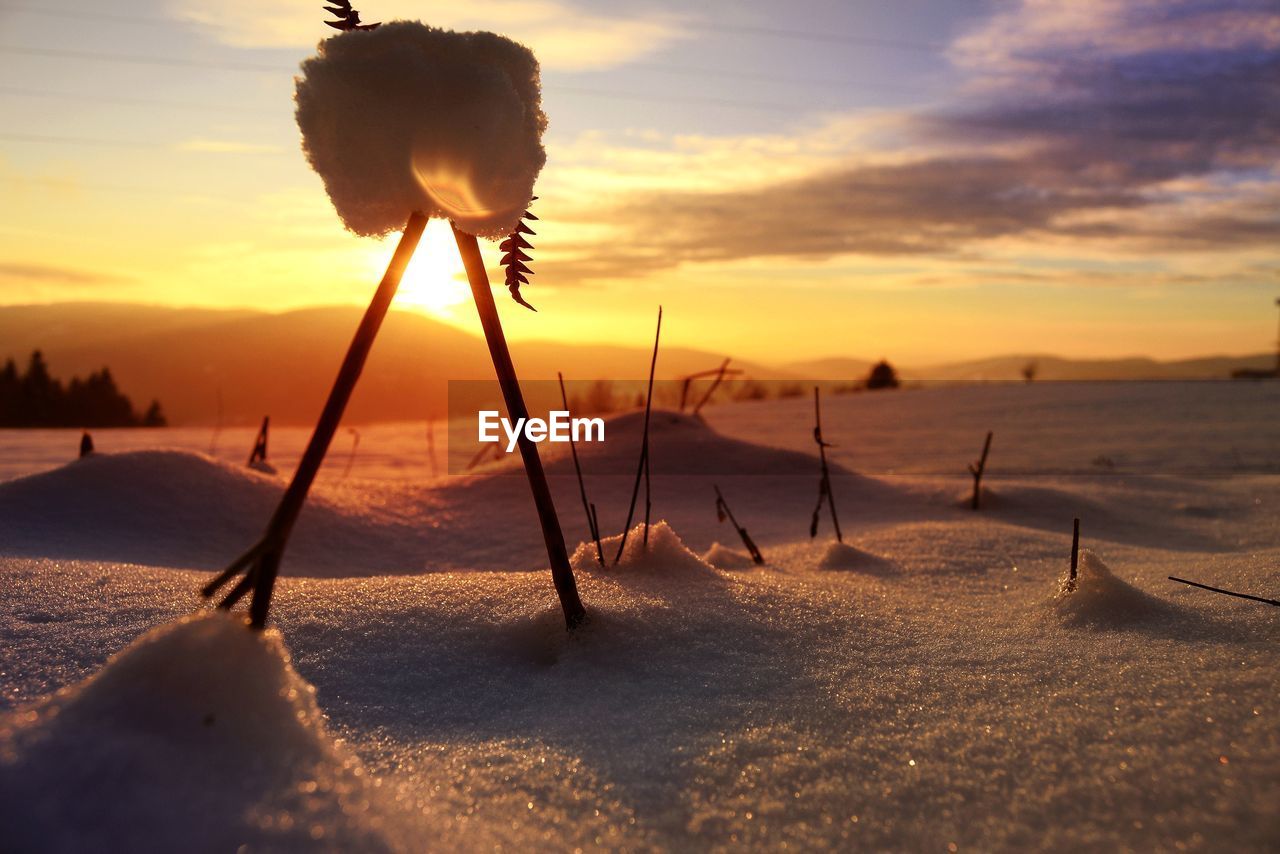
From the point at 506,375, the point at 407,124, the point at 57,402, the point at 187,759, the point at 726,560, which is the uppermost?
the point at 407,124

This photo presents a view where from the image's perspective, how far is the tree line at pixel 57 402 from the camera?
56.2 feet

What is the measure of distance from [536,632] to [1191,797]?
971 millimetres

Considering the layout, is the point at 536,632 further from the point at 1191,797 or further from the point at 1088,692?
the point at 1191,797

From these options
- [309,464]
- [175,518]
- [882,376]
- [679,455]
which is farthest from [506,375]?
[882,376]

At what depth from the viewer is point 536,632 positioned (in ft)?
4.99

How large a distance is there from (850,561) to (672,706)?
1.41 meters

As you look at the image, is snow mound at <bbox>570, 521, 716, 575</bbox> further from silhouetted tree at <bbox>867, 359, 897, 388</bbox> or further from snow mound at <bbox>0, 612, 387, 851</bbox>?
silhouetted tree at <bbox>867, 359, 897, 388</bbox>

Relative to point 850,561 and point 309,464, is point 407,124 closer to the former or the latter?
point 309,464

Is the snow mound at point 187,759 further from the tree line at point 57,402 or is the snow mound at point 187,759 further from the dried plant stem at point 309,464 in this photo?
the tree line at point 57,402

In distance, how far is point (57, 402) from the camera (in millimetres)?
18734

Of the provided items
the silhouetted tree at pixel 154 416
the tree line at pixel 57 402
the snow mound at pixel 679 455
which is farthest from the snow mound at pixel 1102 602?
the silhouetted tree at pixel 154 416

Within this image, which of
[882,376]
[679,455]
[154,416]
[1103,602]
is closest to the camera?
[1103,602]

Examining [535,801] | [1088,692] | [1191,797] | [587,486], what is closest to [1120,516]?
[587,486]

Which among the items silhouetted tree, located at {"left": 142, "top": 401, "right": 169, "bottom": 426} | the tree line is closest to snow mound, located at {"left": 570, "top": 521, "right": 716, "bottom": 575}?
the tree line
